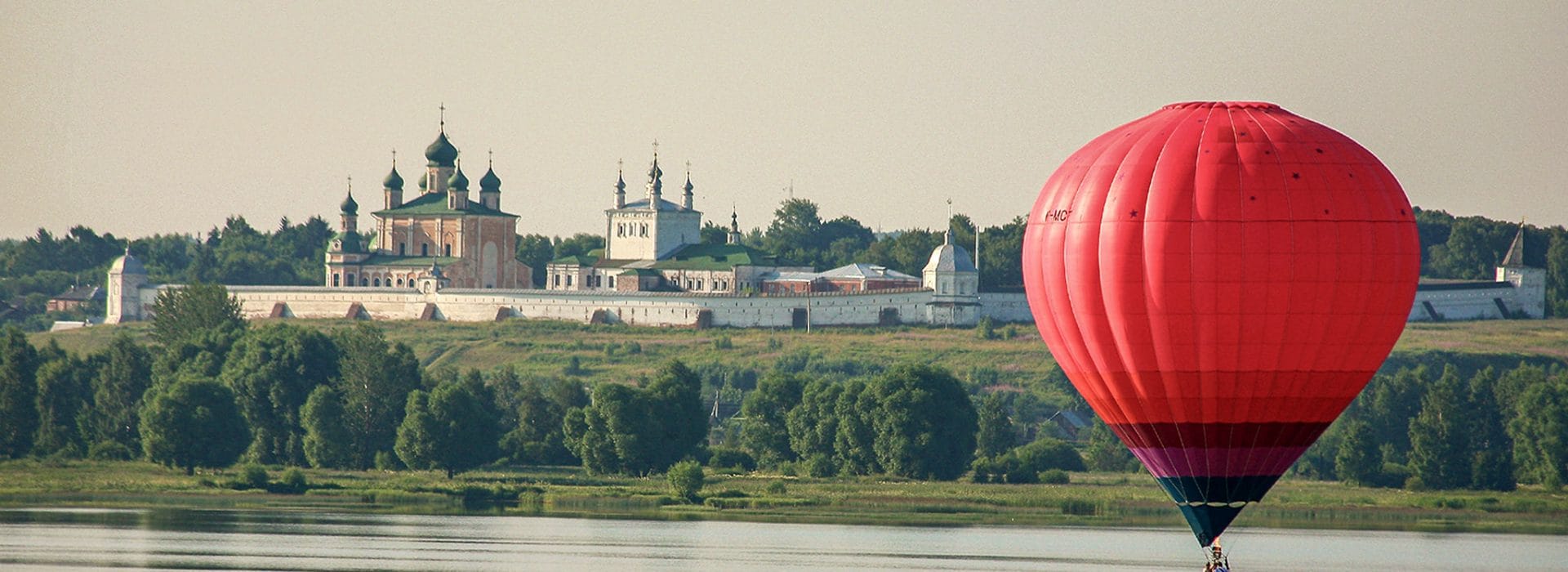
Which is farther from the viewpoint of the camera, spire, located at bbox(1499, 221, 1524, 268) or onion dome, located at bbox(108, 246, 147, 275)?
onion dome, located at bbox(108, 246, 147, 275)

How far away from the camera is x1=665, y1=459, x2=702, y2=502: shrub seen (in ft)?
206

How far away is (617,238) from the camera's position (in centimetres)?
12588

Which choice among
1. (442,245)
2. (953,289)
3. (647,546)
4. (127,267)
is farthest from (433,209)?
(647,546)

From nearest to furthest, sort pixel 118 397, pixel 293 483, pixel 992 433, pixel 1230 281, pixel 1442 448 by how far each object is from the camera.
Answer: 1. pixel 1230 281
2. pixel 293 483
3. pixel 1442 448
4. pixel 992 433
5. pixel 118 397

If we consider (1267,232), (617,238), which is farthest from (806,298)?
(1267,232)

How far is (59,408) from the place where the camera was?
239 ft

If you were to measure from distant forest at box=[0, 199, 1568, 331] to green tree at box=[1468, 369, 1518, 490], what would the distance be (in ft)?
117

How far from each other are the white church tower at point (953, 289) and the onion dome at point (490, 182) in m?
26.1

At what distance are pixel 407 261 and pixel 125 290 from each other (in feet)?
39.3

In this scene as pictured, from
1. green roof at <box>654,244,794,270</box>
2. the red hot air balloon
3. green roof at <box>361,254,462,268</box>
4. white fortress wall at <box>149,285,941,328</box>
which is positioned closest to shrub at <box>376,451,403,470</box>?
the red hot air balloon

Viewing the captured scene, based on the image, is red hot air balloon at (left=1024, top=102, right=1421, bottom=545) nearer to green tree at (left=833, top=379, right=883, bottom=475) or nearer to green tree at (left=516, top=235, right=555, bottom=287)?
green tree at (left=833, top=379, right=883, bottom=475)

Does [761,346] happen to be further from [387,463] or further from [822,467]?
[822,467]

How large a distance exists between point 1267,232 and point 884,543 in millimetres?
18121

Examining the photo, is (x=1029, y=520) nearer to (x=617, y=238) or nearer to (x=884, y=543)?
(x=884, y=543)
